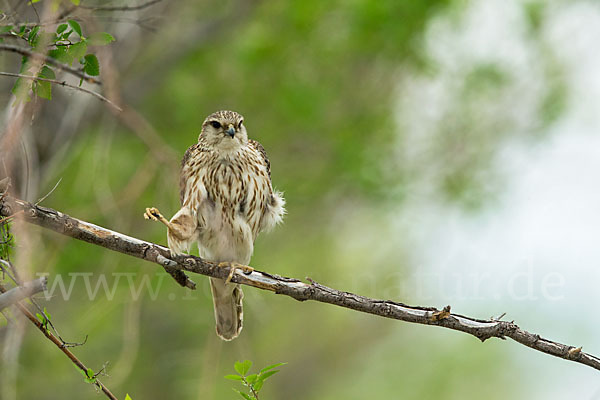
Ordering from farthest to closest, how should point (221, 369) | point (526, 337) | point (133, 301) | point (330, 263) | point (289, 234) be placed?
point (330, 263)
point (221, 369)
point (289, 234)
point (133, 301)
point (526, 337)

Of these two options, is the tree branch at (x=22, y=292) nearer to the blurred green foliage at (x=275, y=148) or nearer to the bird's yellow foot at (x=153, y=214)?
the bird's yellow foot at (x=153, y=214)

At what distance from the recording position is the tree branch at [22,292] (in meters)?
2.58

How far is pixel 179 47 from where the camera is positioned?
31.9 feet

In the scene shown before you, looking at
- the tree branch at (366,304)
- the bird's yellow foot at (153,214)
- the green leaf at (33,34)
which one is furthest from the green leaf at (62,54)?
the bird's yellow foot at (153,214)

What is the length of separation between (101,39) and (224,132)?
5.55ft

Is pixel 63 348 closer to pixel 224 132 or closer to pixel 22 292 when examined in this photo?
pixel 22 292

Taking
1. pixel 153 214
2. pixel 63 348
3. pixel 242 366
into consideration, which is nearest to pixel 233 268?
pixel 153 214

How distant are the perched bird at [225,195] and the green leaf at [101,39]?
1558 mm

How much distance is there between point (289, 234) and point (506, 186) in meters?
3.66

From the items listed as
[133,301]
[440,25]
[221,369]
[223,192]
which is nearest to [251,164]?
[223,192]

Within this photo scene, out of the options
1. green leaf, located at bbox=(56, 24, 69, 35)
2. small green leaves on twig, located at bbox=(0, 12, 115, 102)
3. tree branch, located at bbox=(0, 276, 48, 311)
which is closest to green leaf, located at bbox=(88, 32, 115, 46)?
small green leaves on twig, located at bbox=(0, 12, 115, 102)

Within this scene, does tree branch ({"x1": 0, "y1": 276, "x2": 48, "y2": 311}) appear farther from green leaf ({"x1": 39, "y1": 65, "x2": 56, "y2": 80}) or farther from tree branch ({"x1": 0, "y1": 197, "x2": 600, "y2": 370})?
green leaf ({"x1": 39, "y1": 65, "x2": 56, "y2": 80})

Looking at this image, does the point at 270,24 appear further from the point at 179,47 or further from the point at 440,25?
the point at 440,25

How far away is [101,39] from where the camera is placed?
10.3 feet
